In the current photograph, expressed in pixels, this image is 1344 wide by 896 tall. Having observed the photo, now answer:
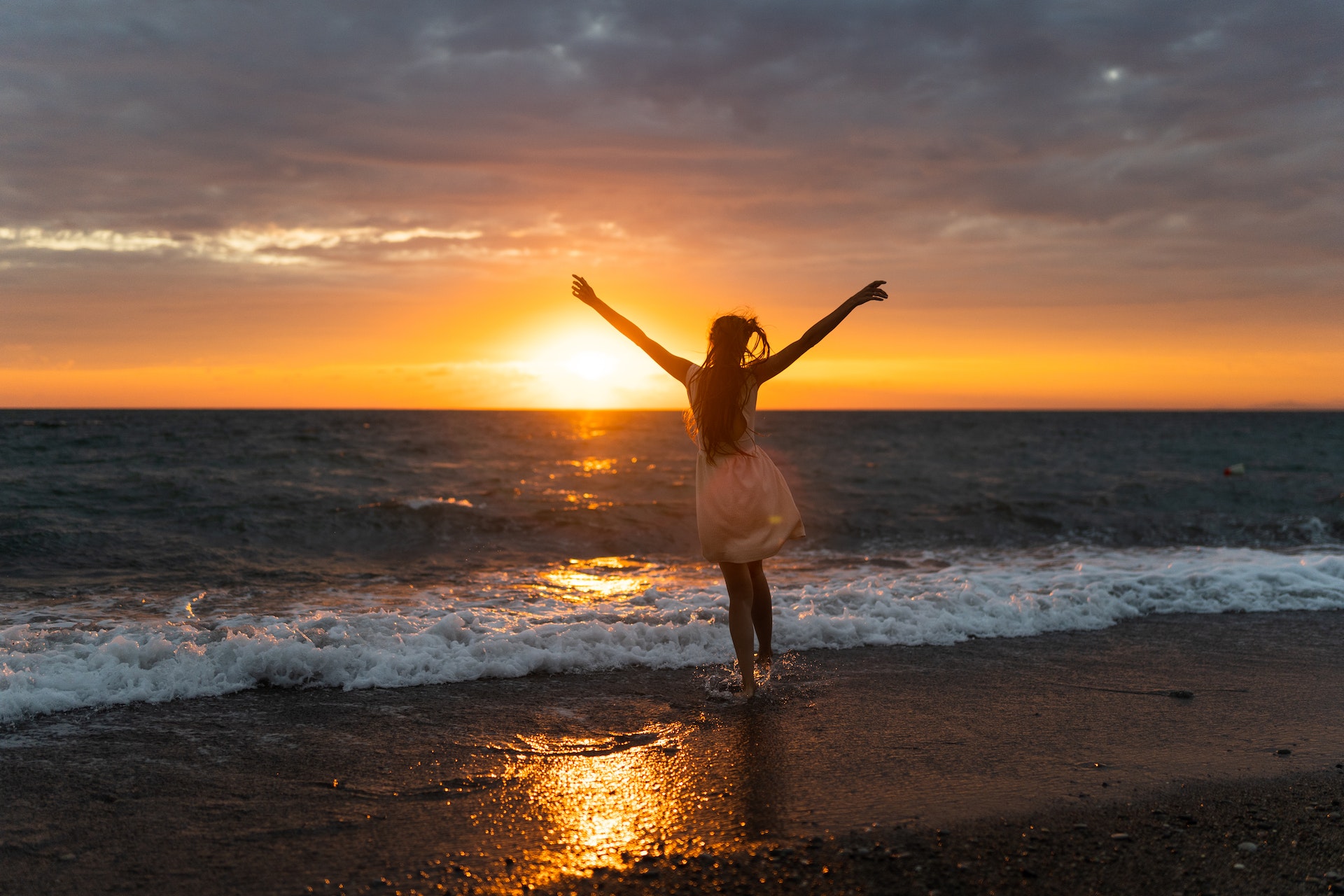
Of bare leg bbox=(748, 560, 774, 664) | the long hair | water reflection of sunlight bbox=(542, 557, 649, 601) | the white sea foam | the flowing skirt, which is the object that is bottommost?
water reflection of sunlight bbox=(542, 557, 649, 601)

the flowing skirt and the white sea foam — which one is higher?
the flowing skirt

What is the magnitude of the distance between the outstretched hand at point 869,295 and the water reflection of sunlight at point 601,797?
8.49 ft

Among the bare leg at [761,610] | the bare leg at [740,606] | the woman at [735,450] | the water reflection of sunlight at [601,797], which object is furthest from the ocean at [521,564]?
the water reflection of sunlight at [601,797]

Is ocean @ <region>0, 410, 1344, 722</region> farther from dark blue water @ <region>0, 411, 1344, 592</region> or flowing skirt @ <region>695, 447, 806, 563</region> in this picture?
flowing skirt @ <region>695, 447, 806, 563</region>

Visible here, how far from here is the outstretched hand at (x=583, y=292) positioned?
5.11 meters

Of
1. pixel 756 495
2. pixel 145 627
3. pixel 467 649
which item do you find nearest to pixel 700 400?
pixel 756 495

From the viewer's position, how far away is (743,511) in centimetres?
492

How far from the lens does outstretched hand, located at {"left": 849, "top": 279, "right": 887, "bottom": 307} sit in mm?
4746

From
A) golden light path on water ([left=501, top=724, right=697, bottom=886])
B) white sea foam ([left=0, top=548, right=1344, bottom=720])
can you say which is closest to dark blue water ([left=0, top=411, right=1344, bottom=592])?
white sea foam ([left=0, top=548, right=1344, bottom=720])

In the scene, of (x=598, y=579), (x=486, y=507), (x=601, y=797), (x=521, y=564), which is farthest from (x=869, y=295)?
(x=486, y=507)

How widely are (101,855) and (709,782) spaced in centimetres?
241

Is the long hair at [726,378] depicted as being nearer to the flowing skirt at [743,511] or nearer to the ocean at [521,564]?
the flowing skirt at [743,511]

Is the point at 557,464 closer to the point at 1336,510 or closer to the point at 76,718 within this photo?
the point at 1336,510

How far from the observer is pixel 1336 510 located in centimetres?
1875
